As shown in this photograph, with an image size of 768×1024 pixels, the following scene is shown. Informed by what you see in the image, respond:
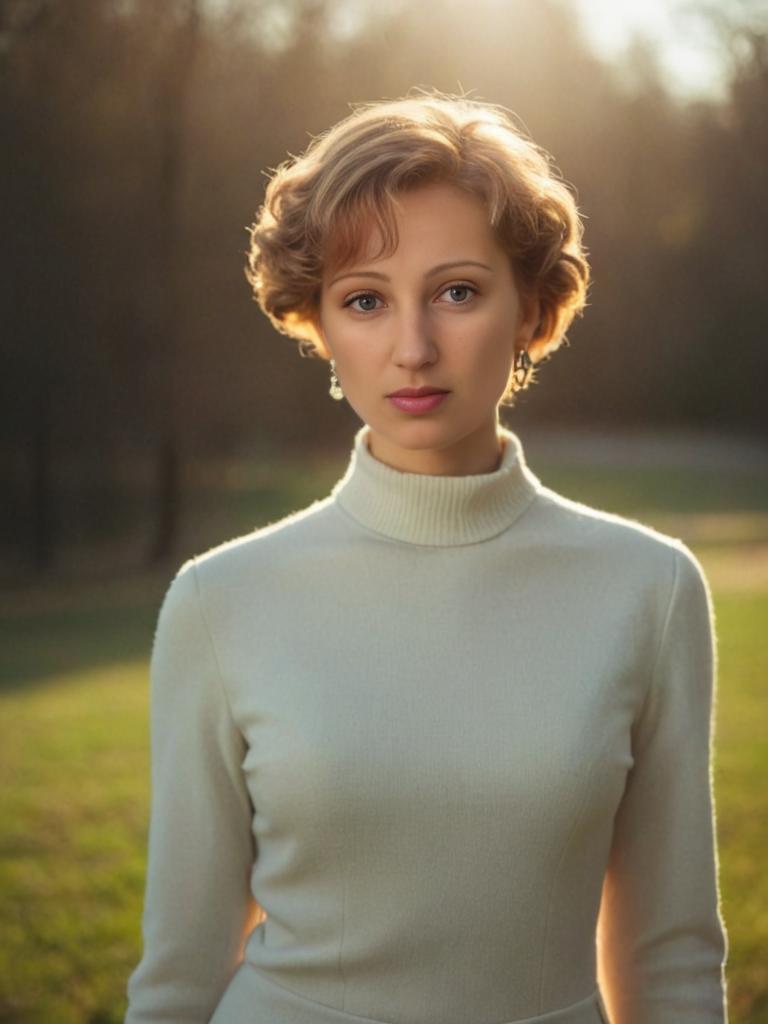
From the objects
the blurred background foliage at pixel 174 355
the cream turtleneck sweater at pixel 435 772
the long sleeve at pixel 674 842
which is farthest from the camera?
the blurred background foliage at pixel 174 355

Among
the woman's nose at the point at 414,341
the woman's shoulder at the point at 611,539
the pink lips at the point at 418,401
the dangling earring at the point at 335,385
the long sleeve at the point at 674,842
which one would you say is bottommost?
the long sleeve at the point at 674,842

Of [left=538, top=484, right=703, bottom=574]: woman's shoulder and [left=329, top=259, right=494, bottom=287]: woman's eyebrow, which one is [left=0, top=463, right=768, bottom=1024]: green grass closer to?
[left=538, top=484, right=703, bottom=574]: woman's shoulder

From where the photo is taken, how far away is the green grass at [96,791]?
4168 millimetres

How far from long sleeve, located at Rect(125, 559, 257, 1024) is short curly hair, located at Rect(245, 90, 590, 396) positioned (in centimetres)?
48

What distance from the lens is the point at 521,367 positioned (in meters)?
2.06

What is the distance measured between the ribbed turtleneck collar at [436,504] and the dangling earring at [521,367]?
0.16 metres

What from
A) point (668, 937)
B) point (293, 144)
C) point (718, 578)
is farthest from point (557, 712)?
point (293, 144)

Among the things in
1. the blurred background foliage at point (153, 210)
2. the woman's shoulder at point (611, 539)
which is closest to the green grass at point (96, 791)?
the blurred background foliage at point (153, 210)

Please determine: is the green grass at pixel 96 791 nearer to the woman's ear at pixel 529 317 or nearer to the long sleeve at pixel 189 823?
the long sleeve at pixel 189 823

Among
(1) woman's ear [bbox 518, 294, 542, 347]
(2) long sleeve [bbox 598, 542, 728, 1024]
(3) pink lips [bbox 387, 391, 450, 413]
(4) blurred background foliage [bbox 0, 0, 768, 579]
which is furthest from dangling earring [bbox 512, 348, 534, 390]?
(4) blurred background foliage [bbox 0, 0, 768, 579]

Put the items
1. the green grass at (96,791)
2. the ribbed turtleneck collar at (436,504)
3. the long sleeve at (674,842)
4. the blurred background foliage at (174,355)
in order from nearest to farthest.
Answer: the long sleeve at (674,842) → the ribbed turtleneck collar at (436,504) → the green grass at (96,791) → the blurred background foliage at (174,355)

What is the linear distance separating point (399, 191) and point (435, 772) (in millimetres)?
796

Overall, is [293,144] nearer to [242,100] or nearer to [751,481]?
[242,100]

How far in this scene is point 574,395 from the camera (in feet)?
89.9
